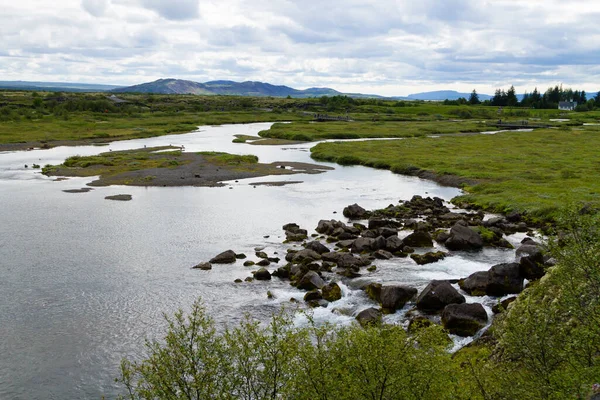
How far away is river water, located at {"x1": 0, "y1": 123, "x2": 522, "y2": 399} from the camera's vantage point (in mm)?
27828

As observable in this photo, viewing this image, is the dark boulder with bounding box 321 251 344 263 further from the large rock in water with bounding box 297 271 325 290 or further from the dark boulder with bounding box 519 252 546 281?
the dark boulder with bounding box 519 252 546 281

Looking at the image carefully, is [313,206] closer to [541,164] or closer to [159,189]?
[159,189]

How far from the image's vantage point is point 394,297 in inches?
1308

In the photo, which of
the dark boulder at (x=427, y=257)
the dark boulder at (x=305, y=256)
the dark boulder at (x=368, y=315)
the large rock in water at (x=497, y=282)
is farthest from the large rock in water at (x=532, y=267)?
the dark boulder at (x=305, y=256)

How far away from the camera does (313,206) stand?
6469cm

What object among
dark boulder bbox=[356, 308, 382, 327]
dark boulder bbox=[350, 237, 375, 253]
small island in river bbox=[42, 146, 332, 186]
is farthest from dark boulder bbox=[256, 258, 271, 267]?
small island in river bbox=[42, 146, 332, 186]

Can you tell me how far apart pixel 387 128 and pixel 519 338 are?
150 metres

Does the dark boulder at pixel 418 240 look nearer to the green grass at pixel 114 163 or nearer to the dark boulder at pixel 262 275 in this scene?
the dark boulder at pixel 262 275

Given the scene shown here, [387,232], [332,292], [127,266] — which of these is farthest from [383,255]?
[127,266]

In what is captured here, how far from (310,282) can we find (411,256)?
36.8 ft

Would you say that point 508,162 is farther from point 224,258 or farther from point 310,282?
point 310,282

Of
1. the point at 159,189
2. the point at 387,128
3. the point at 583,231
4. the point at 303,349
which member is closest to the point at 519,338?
the point at 583,231

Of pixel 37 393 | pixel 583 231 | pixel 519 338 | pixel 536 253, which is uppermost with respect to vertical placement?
pixel 583 231

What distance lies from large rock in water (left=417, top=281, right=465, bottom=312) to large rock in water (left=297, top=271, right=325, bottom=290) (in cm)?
783
